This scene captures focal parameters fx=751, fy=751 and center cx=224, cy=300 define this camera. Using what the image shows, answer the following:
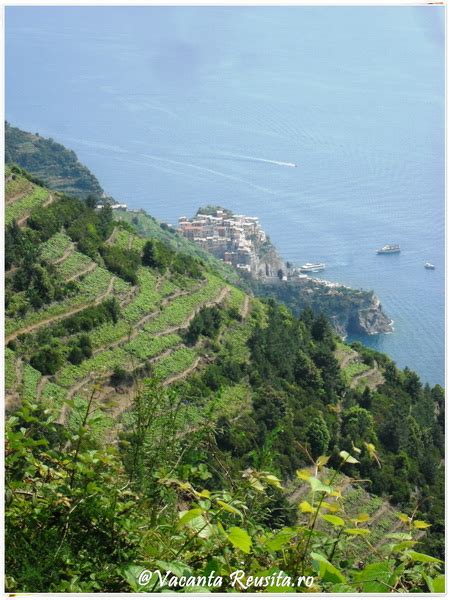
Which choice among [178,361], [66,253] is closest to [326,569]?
[178,361]

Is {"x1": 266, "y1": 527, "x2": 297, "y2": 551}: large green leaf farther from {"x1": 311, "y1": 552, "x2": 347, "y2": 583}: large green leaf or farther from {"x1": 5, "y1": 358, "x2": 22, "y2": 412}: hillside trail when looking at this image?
{"x1": 5, "y1": 358, "x2": 22, "y2": 412}: hillside trail

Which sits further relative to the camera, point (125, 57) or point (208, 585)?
point (125, 57)

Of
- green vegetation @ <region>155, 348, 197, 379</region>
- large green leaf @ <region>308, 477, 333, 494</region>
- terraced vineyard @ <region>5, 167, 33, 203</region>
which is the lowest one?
green vegetation @ <region>155, 348, 197, 379</region>

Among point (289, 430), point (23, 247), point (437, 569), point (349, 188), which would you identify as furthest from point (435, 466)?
point (23, 247)

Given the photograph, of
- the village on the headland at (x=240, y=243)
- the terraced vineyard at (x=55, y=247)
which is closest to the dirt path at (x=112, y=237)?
the village on the headland at (x=240, y=243)

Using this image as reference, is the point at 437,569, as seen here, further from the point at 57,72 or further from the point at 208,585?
the point at 57,72

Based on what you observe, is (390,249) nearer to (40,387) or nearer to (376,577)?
(40,387)

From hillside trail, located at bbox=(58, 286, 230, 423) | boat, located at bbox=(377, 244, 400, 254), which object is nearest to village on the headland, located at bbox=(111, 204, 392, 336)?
hillside trail, located at bbox=(58, 286, 230, 423)
